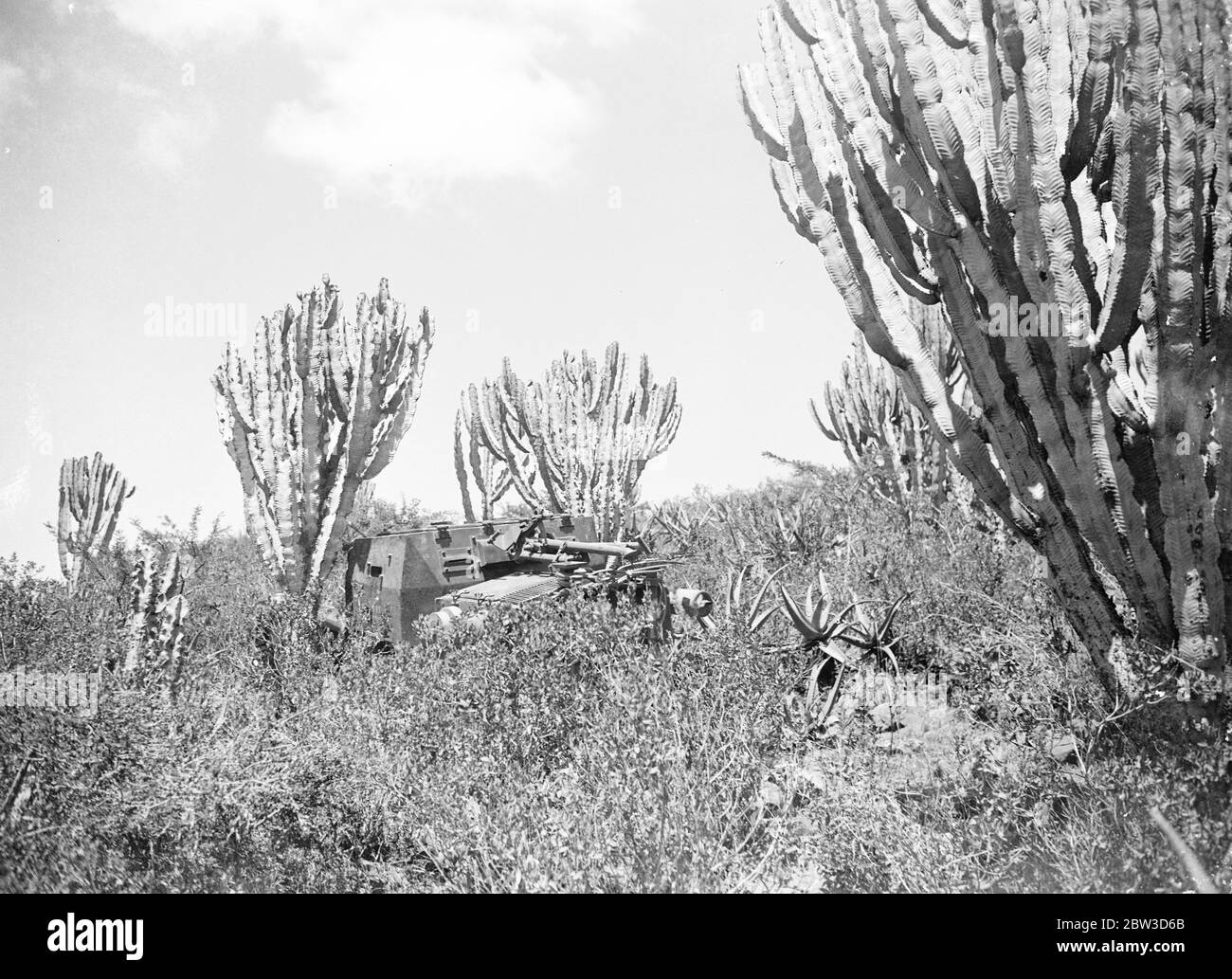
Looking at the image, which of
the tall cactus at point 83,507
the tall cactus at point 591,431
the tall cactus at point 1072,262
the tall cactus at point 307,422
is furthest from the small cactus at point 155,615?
the tall cactus at point 83,507

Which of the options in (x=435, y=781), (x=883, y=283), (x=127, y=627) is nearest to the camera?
(x=435, y=781)

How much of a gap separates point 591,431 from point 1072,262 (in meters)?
8.68

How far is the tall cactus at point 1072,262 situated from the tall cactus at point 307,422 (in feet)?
17.6

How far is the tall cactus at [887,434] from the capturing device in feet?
35.3

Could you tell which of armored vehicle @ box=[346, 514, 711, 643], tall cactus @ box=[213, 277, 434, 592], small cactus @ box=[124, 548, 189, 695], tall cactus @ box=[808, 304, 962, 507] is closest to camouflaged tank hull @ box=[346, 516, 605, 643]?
armored vehicle @ box=[346, 514, 711, 643]

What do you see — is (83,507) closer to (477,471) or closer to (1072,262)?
(477,471)

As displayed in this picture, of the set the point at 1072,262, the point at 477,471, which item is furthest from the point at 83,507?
the point at 1072,262

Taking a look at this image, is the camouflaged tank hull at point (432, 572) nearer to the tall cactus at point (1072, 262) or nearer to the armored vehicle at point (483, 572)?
the armored vehicle at point (483, 572)

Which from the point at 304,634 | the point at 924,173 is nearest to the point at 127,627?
the point at 304,634

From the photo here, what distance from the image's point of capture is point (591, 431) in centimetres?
1129

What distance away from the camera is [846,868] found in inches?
101
